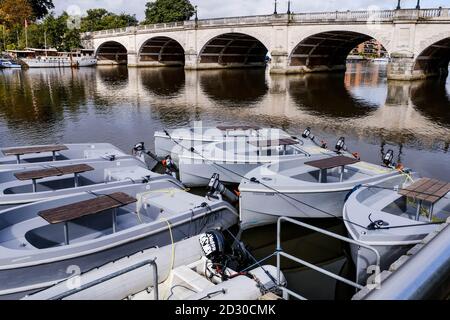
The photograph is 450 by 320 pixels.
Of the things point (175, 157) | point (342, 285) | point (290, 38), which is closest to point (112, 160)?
point (175, 157)

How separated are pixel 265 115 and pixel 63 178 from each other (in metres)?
16.1

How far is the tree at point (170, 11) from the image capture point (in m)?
79.5

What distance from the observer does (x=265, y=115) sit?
2512cm

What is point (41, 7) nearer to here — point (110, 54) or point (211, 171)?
point (110, 54)

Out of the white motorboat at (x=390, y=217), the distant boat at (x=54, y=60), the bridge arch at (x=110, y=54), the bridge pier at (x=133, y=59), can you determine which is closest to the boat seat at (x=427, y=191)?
the white motorboat at (x=390, y=217)

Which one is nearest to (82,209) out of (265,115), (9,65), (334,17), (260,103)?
(265,115)

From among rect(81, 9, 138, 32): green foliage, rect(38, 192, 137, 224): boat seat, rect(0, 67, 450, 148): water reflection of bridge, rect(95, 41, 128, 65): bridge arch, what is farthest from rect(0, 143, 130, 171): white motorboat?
rect(81, 9, 138, 32): green foliage

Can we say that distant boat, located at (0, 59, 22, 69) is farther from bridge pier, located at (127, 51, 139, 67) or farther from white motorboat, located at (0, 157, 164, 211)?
white motorboat, located at (0, 157, 164, 211)

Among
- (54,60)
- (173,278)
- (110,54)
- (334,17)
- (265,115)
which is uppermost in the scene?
(334,17)

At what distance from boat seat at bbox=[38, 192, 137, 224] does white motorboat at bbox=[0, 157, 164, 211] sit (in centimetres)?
146

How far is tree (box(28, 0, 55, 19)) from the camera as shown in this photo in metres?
95.8

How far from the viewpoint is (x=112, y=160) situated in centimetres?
1153

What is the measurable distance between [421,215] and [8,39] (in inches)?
3684
